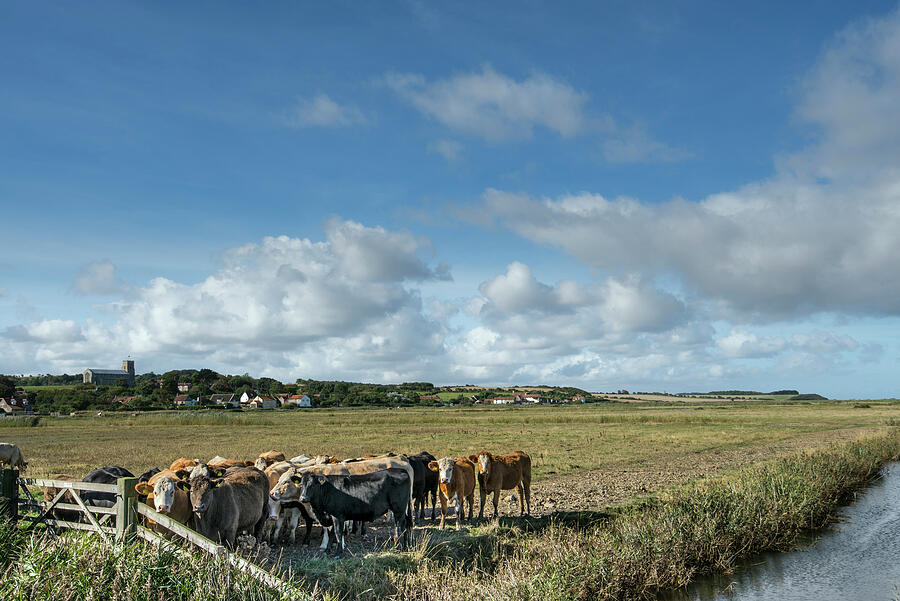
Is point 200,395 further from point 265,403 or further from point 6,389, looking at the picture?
point 6,389

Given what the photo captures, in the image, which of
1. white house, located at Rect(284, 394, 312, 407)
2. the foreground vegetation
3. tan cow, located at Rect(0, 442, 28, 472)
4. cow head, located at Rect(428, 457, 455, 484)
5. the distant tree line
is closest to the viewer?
the foreground vegetation

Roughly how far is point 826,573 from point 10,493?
54.8ft

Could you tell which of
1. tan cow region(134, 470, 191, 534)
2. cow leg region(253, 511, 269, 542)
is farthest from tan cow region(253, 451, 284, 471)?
tan cow region(134, 470, 191, 534)

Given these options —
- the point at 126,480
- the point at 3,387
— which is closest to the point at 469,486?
the point at 126,480

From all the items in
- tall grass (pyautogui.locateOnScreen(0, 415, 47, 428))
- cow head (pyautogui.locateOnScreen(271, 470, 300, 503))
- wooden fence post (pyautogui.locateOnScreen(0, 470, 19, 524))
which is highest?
wooden fence post (pyautogui.locateOnScreen(0, 470, 19, 524))

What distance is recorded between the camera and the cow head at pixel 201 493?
11766 mm

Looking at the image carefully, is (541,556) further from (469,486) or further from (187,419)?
(187,419)

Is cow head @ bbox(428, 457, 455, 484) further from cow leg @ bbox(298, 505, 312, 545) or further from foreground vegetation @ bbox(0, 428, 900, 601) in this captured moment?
cow leg @ bbox(298, 505, 312, 545)

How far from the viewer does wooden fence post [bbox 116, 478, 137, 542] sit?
10.0 meters

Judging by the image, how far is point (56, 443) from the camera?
128ft

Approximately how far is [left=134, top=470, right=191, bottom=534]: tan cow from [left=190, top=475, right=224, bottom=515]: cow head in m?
0.24

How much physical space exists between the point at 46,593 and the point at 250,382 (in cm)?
17769

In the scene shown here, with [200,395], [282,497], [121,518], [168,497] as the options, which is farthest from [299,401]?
[121,518]

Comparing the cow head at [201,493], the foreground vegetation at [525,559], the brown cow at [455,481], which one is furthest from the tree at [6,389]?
the foreground vegetation at [525,559]
